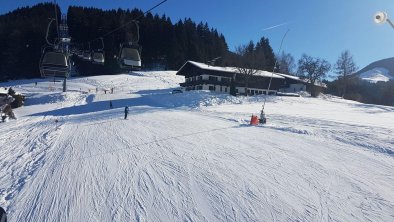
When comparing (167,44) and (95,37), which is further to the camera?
(167,44)

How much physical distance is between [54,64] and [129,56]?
3.93m

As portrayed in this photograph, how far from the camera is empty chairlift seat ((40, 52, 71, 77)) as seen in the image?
16719mm

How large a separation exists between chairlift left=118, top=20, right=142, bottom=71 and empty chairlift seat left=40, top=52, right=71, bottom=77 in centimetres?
302

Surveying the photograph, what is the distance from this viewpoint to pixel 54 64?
666 inches

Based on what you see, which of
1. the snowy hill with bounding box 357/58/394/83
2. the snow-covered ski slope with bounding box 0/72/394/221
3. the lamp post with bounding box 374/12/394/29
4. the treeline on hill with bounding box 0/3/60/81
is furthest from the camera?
the snowy hill with bounding box 357/58/394/83

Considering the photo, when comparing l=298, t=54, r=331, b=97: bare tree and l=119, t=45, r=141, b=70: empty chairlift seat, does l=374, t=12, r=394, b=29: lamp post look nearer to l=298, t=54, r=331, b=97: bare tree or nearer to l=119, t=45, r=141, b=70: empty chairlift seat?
l=119, t=45, r=141, b=70: empty chairlift seat

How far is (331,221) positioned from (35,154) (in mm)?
10834

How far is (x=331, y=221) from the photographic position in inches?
257

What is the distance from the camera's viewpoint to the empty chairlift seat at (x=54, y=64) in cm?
1672

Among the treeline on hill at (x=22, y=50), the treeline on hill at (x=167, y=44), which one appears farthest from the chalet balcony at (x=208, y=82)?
the treeline on hill at (x=22, y=50)

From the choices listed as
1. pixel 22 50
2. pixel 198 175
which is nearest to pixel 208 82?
pixel 198 175

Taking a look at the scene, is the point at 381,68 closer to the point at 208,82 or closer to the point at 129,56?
the point at 208,82

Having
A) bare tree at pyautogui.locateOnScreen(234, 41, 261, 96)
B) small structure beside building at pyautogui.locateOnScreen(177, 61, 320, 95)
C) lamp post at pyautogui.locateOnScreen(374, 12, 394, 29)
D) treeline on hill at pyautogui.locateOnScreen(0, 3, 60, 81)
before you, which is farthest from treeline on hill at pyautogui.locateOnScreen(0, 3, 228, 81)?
lamp post at pyautogui.locateOnScreen(374, 12, 394, 29)

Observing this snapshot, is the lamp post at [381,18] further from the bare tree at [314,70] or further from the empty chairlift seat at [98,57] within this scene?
the bare tree at [314,70]
